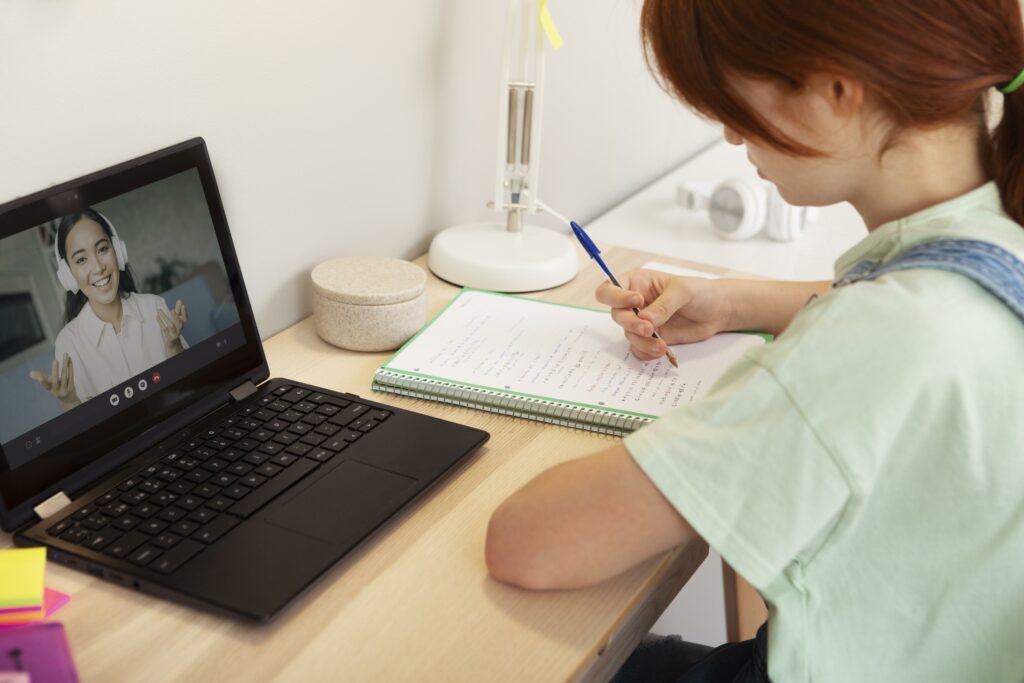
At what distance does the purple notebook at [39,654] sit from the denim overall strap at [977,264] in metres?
0.54

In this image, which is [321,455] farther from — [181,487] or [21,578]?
[21,578]

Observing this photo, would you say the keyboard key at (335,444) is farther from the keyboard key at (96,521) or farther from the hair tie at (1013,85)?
the hair tie at (1013,85)

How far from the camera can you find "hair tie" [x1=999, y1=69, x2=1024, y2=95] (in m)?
0.69

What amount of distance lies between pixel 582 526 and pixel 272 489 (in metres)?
0.26

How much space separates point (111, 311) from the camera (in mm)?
825

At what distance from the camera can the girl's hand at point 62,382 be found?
0.77 metres

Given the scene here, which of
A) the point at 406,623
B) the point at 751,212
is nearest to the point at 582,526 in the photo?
the point at 406,623

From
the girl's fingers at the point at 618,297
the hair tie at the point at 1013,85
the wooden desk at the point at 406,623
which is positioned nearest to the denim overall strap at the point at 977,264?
the hair tie at the point at 1013,85

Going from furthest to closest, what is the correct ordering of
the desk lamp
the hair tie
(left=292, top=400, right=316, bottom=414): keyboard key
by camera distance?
the desk lamp, (left=292, top=400, right=316, bottom=414): keyboard key, the hair tie

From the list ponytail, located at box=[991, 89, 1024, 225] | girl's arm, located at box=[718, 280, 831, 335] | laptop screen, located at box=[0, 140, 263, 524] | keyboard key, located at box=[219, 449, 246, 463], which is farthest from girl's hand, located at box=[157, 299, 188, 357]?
ponytail, located at box=[991, 89, 1024, 225]

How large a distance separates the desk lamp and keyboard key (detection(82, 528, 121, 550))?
0.55 metres

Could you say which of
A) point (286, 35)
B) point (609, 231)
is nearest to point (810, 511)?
point (286, 35)

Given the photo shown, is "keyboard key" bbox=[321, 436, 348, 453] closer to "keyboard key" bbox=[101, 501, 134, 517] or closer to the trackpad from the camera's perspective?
the trackpad

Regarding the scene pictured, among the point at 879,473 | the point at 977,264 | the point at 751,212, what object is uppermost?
the point at 977,264
